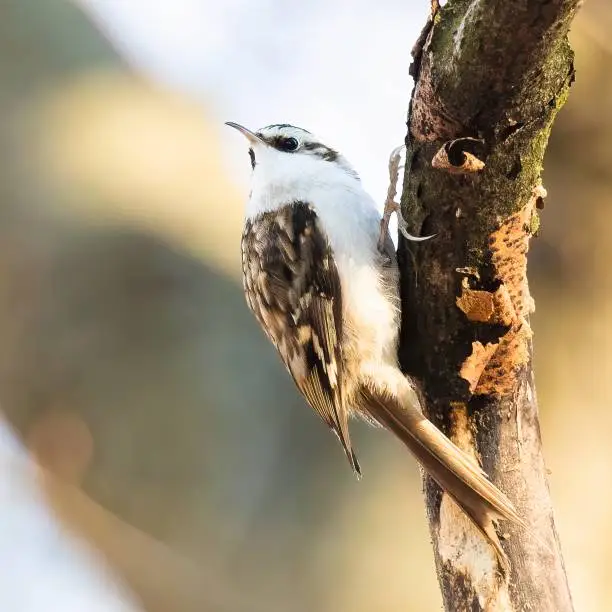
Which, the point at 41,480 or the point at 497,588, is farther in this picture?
the point at 41,480

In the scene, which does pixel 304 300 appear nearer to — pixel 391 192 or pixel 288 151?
pixel 391 192

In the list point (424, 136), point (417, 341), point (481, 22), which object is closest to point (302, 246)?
point (417, 341)

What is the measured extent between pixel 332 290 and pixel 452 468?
1.31ft

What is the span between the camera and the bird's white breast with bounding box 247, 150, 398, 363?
1.00m

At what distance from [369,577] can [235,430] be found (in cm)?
44

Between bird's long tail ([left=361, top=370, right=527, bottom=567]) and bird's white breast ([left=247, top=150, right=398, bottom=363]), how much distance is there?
0.08 meters

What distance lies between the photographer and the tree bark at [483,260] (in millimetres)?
567

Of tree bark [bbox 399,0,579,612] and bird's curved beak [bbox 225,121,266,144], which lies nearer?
Answer: tree bark [bbox 399,0,579,612]

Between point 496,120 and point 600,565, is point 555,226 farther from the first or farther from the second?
point 496,120

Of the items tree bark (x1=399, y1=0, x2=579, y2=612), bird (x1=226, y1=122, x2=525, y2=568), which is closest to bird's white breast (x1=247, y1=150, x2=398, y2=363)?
bird (x1=226, y1=122, x2=525, y2=568)

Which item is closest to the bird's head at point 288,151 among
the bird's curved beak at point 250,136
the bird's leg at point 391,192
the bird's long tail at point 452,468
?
the bird's curved beak at point 250,136

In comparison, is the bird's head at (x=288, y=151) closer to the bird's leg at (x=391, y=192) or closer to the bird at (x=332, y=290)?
the bird at (x=332, y=290)

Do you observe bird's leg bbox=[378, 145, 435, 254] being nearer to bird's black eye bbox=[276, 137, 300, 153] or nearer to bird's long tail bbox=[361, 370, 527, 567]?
bird's long tail bbox=[361, 370, 527, 567]

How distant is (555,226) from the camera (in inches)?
55.8
